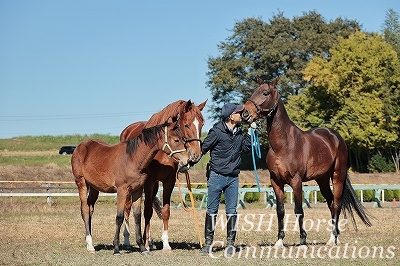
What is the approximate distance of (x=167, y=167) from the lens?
12180 mm

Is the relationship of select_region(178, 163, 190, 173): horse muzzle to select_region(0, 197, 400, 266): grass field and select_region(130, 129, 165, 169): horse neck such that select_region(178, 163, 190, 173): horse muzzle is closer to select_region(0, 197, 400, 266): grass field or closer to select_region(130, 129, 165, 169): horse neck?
select_region(130, 129, 165, 169): horse neck

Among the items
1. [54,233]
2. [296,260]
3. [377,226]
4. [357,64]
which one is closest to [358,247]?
[296,260]

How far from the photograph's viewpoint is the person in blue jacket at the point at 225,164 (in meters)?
11.5

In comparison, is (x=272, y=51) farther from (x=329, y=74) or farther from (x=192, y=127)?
(x=192, y=127)

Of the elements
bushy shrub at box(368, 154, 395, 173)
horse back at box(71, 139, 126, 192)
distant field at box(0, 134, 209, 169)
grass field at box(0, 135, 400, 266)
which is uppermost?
horse back at box(71, 139, 126, 192)

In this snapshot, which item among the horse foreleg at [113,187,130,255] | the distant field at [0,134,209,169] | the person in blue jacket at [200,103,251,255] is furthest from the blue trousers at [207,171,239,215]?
the distant field at [0,134,209,169]

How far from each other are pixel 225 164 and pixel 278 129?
1355mm

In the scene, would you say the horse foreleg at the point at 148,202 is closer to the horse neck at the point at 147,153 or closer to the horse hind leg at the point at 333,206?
the horse neck at the point at 147,153

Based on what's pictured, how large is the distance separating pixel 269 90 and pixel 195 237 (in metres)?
4.09

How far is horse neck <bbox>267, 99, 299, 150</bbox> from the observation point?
12211 mm

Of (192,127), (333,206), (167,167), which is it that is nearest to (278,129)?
(192,127)

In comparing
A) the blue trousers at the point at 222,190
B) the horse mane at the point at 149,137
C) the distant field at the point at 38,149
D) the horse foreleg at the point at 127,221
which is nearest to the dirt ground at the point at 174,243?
the horse foreleg at the point at 127,221

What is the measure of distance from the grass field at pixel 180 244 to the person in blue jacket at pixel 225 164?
18.3 inches

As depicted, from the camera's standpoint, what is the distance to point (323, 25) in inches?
2494
